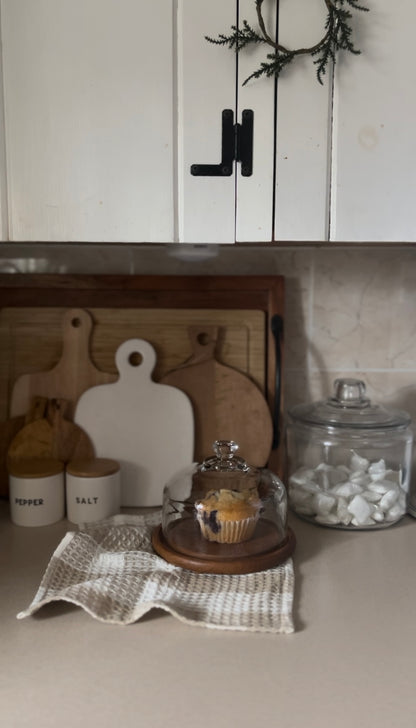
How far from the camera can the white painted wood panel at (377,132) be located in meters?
1.06

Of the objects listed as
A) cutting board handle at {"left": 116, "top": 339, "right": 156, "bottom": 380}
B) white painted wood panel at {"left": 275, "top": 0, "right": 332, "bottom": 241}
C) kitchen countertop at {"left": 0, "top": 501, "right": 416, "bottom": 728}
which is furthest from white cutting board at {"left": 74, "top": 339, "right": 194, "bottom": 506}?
white painted wood panel at {"left": 275, "top": 0, "right": 332, "bottom": 241}

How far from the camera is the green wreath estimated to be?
1.04 metres

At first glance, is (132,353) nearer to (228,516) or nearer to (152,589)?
(228,516)

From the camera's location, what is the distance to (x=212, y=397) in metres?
1.40

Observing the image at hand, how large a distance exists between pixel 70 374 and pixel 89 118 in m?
0.53

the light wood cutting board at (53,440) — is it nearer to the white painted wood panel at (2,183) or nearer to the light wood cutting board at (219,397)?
the light wood cutting board at (219,397)

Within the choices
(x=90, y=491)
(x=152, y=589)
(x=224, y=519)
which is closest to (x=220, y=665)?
(x=152, y=589)

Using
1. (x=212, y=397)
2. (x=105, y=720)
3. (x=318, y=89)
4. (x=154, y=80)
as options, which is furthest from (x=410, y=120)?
(x=105, y=720)

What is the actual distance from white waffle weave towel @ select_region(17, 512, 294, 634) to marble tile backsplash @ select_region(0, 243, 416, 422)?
51 centimetres

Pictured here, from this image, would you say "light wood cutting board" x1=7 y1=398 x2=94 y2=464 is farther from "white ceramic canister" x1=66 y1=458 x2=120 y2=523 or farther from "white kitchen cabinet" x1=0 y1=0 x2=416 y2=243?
"white kitchen cabinet" x1=0 y1=0 x2=416 y2=243

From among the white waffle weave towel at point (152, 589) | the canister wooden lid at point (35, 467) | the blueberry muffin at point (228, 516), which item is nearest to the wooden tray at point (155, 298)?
the canister wooden lid at point (35, 467)

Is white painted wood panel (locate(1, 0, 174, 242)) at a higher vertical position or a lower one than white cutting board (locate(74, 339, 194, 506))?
higher

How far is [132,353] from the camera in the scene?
1393 millimetres

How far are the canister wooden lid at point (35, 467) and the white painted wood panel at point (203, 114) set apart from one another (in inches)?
20.3
